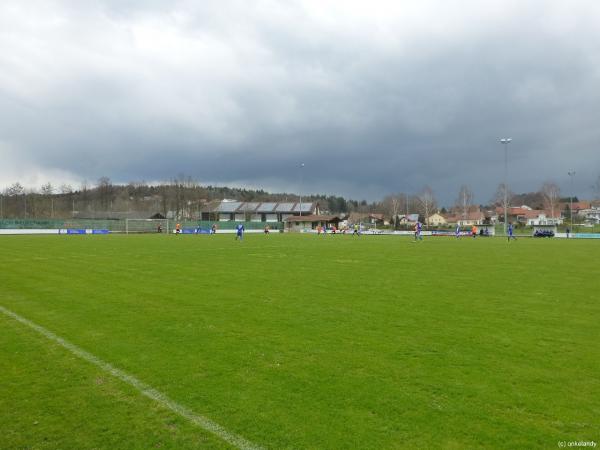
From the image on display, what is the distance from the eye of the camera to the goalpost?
81.9 metres

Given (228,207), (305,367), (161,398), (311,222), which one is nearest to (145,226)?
(311,222)

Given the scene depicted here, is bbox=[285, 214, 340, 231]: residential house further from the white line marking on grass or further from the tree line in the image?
the white line marking on grass

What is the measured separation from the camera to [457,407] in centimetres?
509

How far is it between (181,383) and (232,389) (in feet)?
2.45

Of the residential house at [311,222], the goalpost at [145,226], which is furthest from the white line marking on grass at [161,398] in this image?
the residential house at [311,222]

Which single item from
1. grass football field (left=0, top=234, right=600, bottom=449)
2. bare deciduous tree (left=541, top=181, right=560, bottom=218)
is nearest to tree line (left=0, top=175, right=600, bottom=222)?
bare deciduous tree (left=541, top=181, right=560, bottom=218)

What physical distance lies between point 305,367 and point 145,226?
84.2 metres

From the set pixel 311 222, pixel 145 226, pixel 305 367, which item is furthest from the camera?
pixel 311 222

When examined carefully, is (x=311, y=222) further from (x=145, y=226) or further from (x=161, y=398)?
(x=161, y=398)

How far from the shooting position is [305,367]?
6.47 meters

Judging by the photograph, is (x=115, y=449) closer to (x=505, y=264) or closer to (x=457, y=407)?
(x=457, y=407)

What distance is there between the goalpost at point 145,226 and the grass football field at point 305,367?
71.6 meters

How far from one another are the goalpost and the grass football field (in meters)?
71.6

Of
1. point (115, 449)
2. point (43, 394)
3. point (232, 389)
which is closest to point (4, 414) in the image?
point (43, 394)
